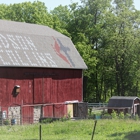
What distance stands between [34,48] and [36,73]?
2679 mm

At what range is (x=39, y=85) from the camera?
37.9 m

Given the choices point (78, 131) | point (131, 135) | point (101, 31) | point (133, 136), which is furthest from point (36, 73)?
point (101, 31)

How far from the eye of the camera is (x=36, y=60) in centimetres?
3788

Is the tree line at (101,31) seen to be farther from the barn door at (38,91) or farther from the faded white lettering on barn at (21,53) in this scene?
the barn door at (38,91)

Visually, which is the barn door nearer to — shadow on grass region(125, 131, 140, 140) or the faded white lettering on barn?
the faded white lettering on barn

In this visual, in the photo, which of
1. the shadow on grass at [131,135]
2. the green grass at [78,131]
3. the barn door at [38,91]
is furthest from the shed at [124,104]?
the shadow on grass at [131,135]

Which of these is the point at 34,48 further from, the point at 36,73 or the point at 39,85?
the point at 39,85

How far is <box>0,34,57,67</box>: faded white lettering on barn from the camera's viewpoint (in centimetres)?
3579

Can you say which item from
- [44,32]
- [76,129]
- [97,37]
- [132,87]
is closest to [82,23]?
[97,37]

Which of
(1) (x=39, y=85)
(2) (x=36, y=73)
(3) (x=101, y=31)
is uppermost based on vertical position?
(3) (x=101, y=31)

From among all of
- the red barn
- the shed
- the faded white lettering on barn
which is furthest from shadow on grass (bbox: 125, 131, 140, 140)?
the shed

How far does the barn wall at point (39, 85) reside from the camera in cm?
3506

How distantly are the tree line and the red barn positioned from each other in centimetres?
1327

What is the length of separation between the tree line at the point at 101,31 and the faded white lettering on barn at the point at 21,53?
53.3ft
